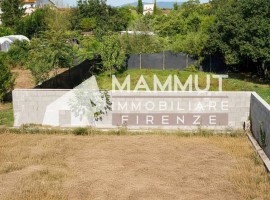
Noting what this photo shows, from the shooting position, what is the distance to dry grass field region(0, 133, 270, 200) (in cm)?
593

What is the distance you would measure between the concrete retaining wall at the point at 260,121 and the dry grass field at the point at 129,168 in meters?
0.35

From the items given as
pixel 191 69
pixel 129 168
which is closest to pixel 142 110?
pixel 129 168

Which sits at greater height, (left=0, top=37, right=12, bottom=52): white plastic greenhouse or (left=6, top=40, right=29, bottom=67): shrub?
(left=0, top=37, right=12, bottom=52): white plastic greenhouse

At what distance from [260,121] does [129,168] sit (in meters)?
3.49

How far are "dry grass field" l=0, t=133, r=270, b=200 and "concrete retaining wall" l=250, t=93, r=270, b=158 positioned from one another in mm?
353

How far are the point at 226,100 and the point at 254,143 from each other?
156 cm

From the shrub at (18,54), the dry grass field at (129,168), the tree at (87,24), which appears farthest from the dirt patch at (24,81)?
the tree at (87,24)

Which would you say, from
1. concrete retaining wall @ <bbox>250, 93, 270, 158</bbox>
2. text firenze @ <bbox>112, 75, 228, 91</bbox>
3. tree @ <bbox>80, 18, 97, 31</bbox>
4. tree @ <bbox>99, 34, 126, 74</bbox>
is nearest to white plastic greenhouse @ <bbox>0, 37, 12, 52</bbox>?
tree @ <bbox>99, 34, 126, 74</bbox>

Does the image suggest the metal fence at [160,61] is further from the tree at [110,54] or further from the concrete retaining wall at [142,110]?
the concrete retaining wall at [142,110]

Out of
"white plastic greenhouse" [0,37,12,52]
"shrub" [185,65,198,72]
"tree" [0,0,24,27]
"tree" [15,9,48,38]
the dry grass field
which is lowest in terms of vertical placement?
the dry grass field

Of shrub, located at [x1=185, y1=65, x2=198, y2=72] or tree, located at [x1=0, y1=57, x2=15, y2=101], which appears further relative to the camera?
shrub, located at [x1=185, y1=65, x2=198, y2=72]

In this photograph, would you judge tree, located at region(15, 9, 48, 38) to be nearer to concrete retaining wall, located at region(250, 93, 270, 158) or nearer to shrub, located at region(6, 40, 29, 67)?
shrub, located at region(6, 40, 29, 67)

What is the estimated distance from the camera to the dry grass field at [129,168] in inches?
234

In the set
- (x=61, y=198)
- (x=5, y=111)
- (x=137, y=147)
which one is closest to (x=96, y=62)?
(x=5, y=111)
